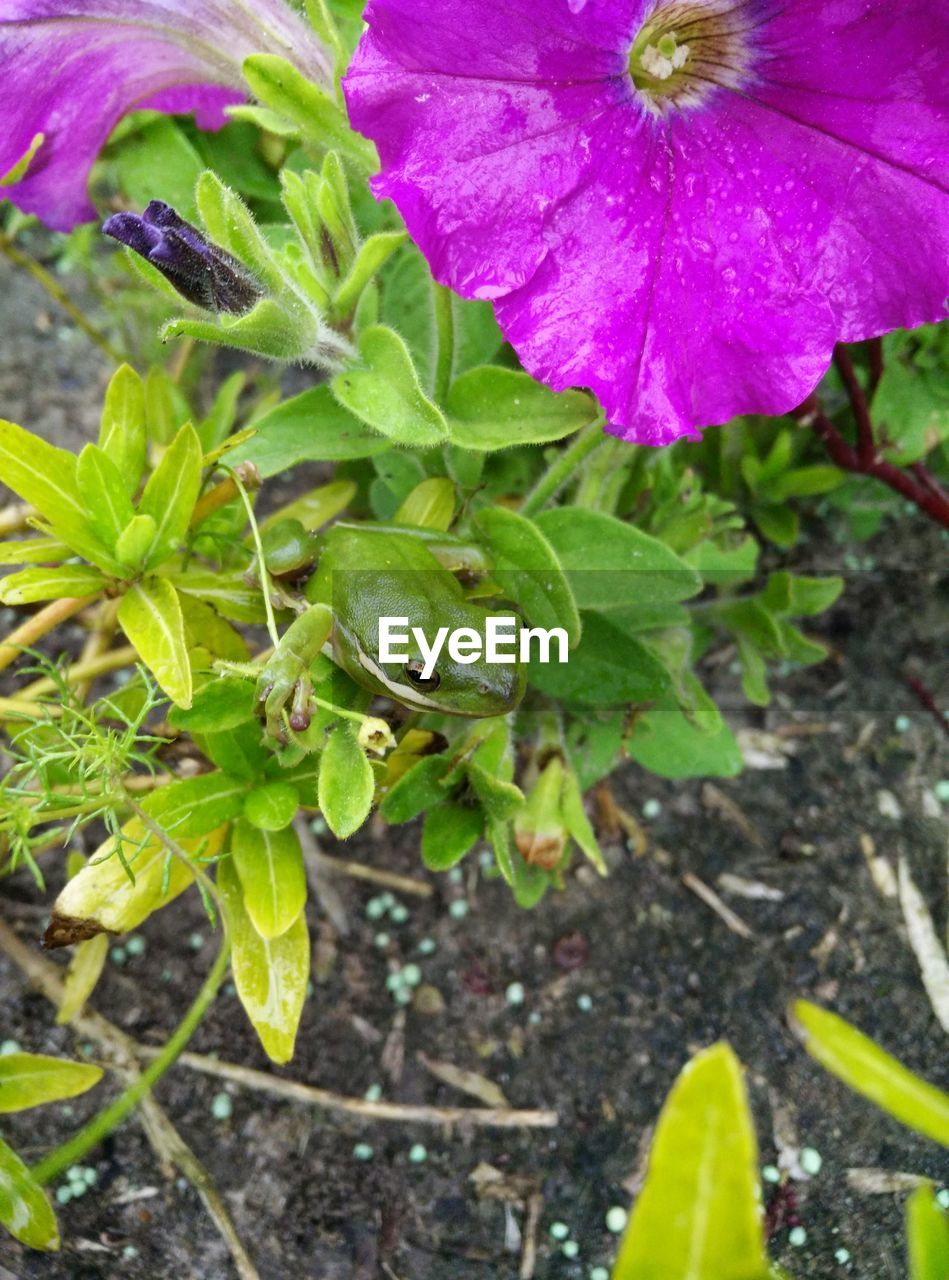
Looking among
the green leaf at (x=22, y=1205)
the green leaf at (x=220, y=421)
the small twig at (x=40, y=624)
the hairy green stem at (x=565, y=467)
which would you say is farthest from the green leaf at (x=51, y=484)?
the green leaf at (x=22, y=1205)

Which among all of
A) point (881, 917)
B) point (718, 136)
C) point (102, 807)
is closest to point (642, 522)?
point (718, 136)

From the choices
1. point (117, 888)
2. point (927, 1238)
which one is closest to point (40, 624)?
point (117, 888)

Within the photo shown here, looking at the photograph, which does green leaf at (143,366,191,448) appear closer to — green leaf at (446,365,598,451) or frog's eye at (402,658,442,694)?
green leaf at (446,365,598,451)

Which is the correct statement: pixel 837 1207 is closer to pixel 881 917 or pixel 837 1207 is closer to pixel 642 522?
pixel 881 917

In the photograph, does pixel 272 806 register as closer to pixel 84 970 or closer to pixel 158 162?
pixel 84 970

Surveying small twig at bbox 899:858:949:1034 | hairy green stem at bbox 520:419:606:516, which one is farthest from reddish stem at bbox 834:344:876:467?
small twig at bbox 899:858:949:1034

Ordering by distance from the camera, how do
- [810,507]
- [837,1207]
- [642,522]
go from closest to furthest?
1. [837,1207]
2. [642,522]
3. [810,507]

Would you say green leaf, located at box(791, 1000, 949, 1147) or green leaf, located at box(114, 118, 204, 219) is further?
green leaf, located at box(114, 118, 204, 219)
